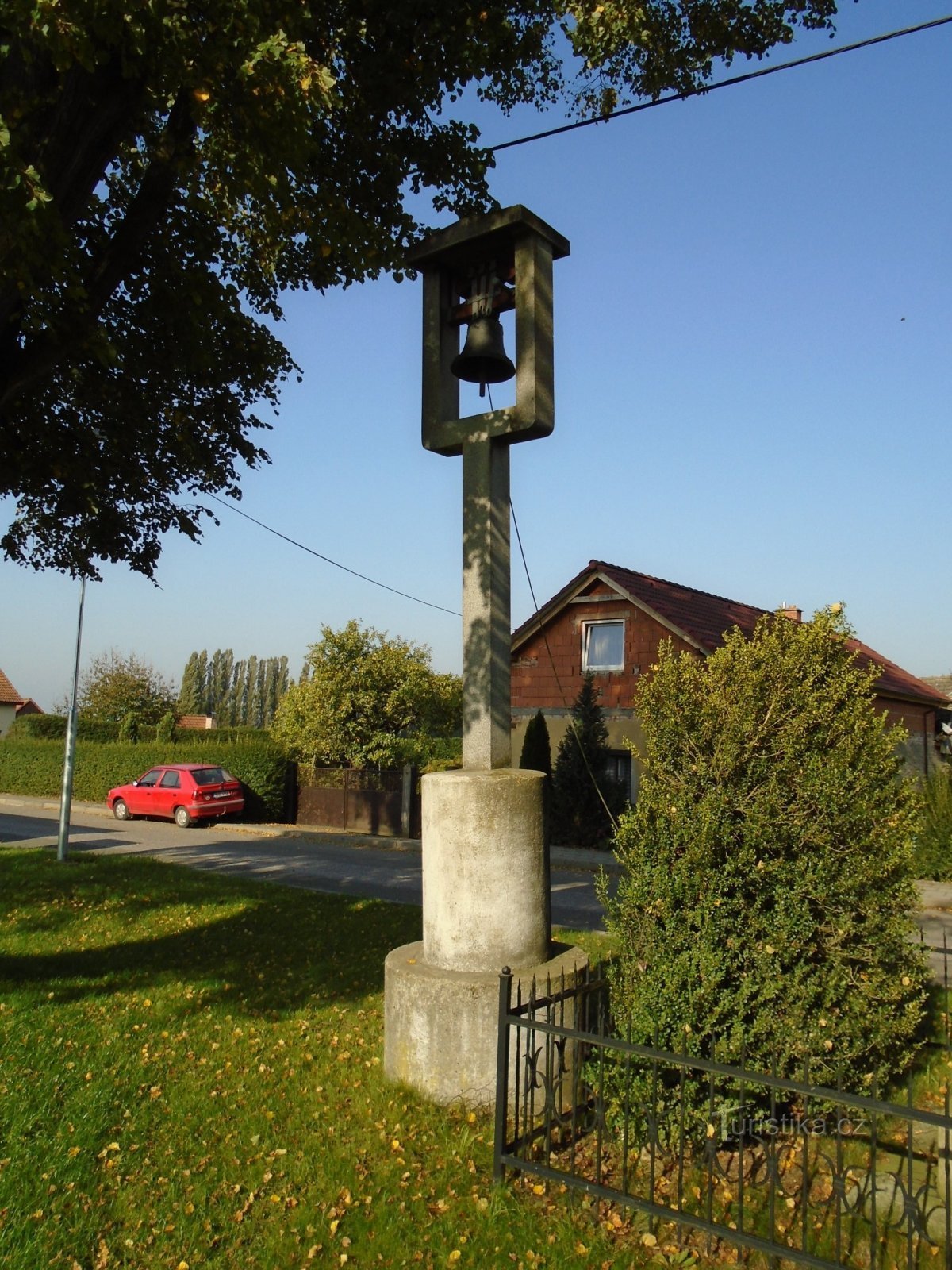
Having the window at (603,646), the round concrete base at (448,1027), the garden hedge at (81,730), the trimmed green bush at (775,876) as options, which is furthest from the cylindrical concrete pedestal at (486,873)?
the garden hedge at (81,730)

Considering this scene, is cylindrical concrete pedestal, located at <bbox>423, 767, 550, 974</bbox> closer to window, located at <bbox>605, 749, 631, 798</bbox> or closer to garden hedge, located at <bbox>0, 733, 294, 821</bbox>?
window, located at <bbox>605, 749, 631, 798</bbox>

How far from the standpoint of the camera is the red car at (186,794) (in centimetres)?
2269

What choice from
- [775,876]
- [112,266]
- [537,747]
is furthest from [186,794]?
[775,876]

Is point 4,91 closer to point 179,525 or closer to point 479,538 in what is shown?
point 479,538

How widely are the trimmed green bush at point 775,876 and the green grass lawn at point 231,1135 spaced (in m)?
1.00

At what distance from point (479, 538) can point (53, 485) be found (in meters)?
5.32

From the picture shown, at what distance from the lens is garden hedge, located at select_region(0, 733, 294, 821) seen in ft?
78.5

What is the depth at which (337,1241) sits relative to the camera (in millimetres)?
3301

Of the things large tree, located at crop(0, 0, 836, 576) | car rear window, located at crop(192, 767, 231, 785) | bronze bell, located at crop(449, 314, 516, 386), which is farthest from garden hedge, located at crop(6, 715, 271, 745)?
bronze bell, located at crop(449, 314, 516, 386)

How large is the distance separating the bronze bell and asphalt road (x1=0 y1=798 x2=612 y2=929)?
634 centimetres

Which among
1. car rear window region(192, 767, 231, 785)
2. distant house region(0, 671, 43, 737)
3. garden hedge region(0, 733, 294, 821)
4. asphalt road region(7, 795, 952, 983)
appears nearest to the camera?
asphalt road region(7, 795, 952, 983)

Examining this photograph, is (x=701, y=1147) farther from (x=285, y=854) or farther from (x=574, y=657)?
(x=574, y=657)

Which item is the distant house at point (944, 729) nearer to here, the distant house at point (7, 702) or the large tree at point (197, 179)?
the large tree at point (197, 179)

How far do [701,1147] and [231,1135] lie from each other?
6.90 feet
